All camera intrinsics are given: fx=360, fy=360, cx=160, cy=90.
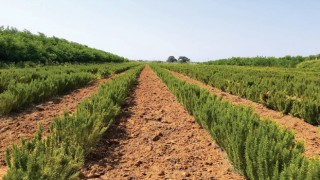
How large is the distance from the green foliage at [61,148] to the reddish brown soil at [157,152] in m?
0.27

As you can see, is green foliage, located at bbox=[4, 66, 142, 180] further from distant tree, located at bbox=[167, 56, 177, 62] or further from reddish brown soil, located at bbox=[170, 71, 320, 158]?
distant tree, located at bbox=[167, 56, 177, 62]

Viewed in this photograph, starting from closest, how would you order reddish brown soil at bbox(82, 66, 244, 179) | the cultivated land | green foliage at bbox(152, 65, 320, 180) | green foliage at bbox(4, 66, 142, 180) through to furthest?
green foliage at bbox(152, 65, 320, 180) < green foliage at bbox(4, 66, 142, 180) < the cultivated land < reddish brown soil at bbox(82, 66, 244, 179)

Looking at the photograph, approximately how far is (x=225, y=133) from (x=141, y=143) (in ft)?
4.39

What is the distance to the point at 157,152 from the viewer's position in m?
4.97

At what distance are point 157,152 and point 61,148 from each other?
160 centimetres

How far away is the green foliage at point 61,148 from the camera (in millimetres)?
3015

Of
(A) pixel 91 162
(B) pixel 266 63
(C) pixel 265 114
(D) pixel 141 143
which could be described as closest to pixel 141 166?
(A) pixel 91 162

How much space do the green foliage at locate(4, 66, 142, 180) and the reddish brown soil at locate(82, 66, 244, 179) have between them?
27 centimetres

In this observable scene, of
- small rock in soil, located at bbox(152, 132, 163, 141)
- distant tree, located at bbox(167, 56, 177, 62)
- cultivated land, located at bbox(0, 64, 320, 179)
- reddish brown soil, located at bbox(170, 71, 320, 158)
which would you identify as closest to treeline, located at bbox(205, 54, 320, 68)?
reddish brown soil, located at bbox(170, 71, 320, 158)

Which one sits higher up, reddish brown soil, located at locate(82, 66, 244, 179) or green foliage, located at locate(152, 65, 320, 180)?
green foliage, located at locate(152, 65, 320, 180)

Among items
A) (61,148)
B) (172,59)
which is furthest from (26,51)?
(172,59)

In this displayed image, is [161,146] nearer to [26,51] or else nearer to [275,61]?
[26,51]

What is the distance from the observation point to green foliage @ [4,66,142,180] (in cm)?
301

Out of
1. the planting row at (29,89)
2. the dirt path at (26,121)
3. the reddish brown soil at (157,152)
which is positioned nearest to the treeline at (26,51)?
the planting row at (29,89)
